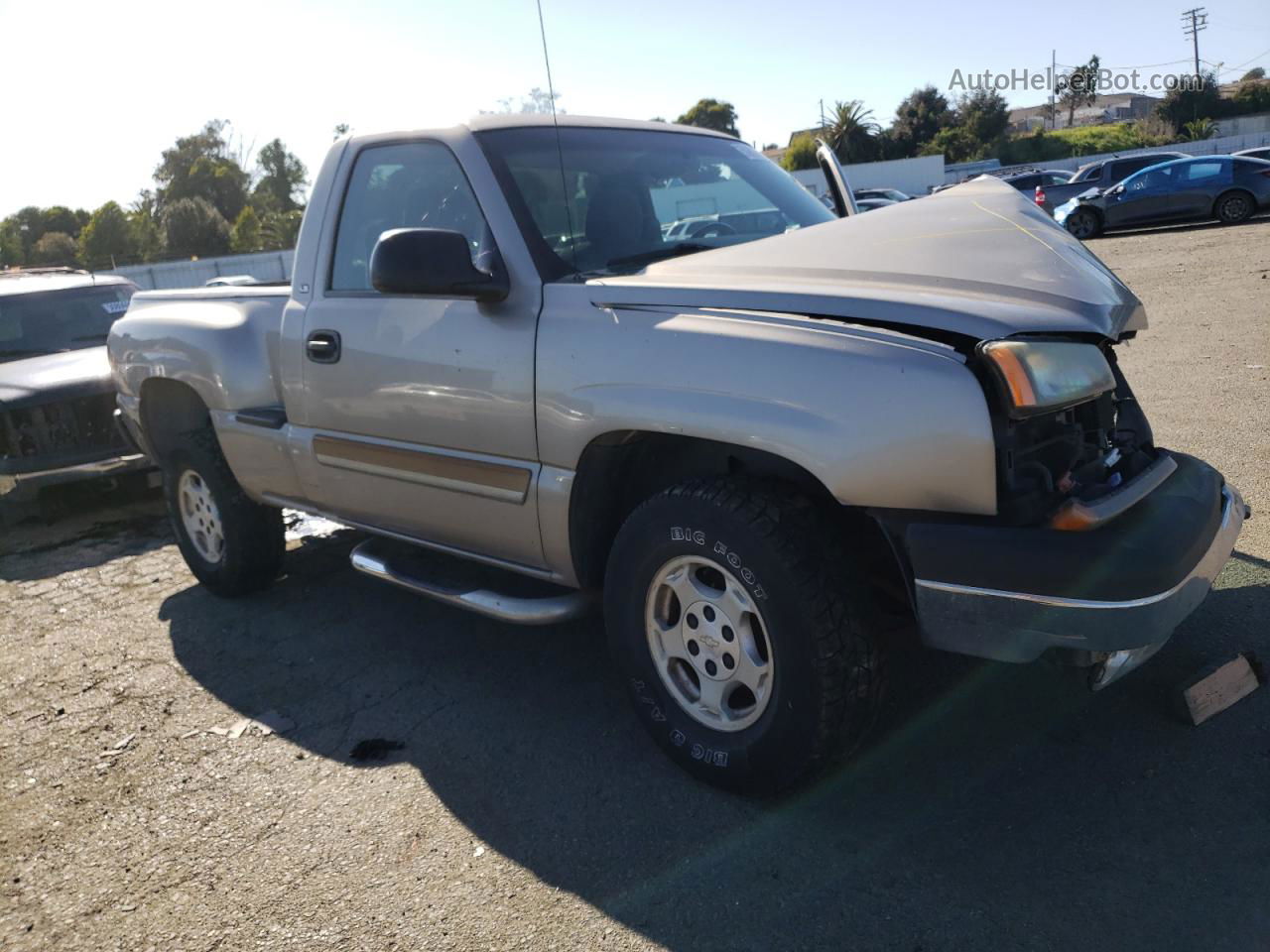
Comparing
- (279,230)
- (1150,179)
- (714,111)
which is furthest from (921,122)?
(1150,179)

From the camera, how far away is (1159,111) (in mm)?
59469

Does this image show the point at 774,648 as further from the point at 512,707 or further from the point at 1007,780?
the point at 512,707

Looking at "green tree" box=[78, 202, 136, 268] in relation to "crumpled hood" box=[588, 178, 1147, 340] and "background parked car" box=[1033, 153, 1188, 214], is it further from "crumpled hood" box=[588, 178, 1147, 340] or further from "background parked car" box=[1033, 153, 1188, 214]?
"crumpled hood" box=[588, 178, 1147, 340]

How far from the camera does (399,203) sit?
12.5 feet

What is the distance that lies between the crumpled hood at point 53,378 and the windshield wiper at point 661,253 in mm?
4687

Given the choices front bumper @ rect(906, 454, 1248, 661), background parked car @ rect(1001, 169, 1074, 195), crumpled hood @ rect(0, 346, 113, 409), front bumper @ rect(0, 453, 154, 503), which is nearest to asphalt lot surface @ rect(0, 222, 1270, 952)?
front bumper @ rect(906, 454, 1248, 661)

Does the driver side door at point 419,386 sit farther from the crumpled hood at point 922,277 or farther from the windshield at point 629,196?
the crumpled hood at point 922,277

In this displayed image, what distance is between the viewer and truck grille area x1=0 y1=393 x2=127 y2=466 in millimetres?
6750

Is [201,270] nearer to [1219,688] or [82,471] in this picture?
[82,471]

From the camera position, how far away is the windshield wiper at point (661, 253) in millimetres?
3350

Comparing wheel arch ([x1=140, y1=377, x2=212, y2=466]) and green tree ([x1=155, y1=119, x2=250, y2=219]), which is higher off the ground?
green tree ([x1=155, y1=119, x2=250, y2=219])

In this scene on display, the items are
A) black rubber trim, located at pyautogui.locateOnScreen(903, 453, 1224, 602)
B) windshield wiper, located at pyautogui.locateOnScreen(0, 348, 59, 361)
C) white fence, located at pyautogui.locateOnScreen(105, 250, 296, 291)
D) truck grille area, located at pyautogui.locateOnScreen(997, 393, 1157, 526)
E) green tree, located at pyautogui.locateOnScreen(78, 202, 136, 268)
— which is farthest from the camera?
green tree, located at pyautogui.locateOnScreen(78, 202, 136, 268)

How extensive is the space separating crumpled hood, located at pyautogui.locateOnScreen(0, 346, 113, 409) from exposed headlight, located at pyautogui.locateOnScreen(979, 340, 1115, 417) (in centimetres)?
607

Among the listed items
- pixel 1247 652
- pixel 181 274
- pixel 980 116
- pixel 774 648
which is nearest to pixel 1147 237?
pixel 1247 652
